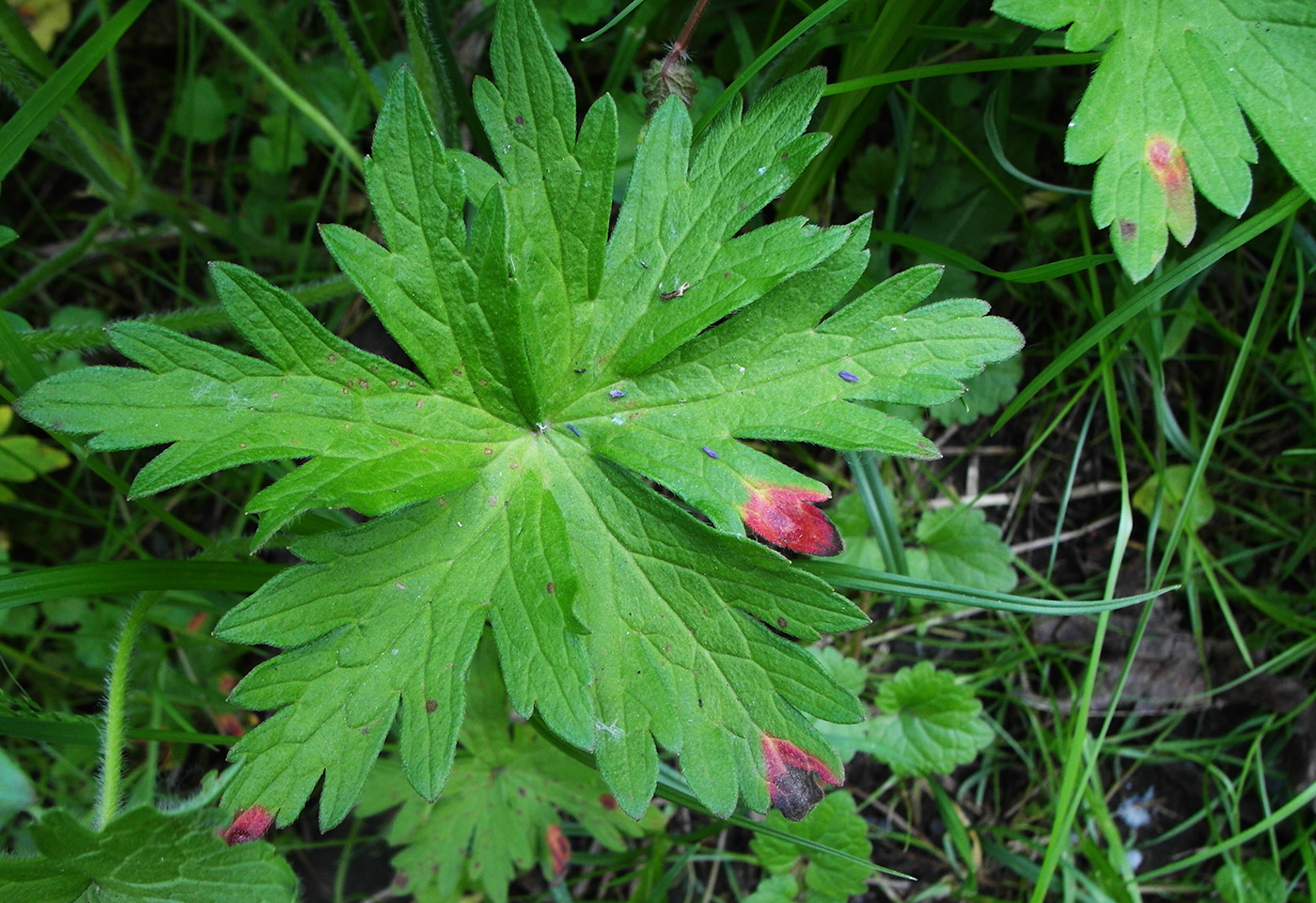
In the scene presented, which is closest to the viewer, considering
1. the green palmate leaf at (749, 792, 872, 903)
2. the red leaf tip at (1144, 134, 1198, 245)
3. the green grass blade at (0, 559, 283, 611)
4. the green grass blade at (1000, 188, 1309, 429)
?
the red leaf tip at (1144, 134, 1198, 245)

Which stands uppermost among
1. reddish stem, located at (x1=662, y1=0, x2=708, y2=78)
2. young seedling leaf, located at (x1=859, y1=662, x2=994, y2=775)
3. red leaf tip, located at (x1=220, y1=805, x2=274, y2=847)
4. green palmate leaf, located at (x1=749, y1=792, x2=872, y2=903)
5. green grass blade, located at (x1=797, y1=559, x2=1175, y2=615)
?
reddish stem, located at (x1=662, y1=0, x2=708, y2=78)

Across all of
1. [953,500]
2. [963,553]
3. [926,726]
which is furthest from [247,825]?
[953,500]

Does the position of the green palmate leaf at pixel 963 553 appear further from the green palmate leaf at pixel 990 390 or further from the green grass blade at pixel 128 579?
the green grass blade at pixel 128 579

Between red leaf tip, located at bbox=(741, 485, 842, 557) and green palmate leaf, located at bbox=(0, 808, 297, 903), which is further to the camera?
red leaf tip, located at bbox=(741, 485, 842, 557)

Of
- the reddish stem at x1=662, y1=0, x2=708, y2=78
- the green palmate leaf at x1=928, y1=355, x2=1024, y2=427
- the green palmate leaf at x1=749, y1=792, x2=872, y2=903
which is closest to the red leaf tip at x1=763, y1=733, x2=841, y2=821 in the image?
the green palmate leaf at x1=749, y1=792, x2=872, y2=903

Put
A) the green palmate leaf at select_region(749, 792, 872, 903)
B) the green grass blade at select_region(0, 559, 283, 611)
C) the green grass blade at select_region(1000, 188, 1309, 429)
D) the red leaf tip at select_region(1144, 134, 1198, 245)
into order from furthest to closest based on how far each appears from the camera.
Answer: the green palmate leaf at select_region(749, 792, 872, 903), the green grass blade at select_region(1000, 188, 1309, 429), the green grass blade at select_region(0, 559, 283, 611), the red leaf tip at select_region(1144, 134, 1198, 245)

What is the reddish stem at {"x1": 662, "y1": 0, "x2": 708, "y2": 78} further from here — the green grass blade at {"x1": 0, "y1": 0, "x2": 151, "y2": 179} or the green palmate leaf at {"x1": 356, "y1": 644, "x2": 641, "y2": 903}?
the green palmate leaf at {"x1": 356, "y1": 644, "x2": 641, "y2": 903}

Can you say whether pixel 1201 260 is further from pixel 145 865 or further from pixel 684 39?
pixel 145 865
